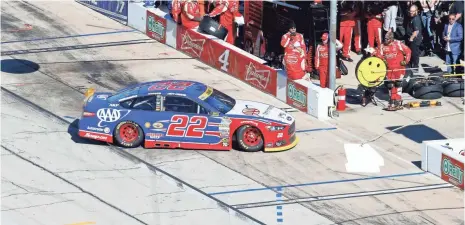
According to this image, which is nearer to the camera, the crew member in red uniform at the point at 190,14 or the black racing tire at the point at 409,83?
the black racing tire at the point at 409,83

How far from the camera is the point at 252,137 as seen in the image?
24828mm

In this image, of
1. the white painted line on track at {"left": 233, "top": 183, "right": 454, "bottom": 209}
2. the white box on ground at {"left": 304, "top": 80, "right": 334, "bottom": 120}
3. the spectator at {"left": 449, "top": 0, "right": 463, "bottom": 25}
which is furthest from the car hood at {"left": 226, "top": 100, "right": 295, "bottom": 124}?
the spectator at {"left": 449, "top": 0, "right": 463, "bottom": 25}

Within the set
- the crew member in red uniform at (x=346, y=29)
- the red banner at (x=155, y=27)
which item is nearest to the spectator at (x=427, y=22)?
the crew member in red uniform at (x=346, y=29)

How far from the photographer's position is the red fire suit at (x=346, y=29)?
3138 centimetres

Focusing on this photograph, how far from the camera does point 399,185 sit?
23484 mm

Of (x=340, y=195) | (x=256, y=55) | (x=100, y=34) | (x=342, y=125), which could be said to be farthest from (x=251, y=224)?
(x=100, y=34)

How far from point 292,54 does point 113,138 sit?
17.6ft

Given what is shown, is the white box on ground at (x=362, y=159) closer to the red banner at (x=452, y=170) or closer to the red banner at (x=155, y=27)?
the red banner at (x=452, y=170)

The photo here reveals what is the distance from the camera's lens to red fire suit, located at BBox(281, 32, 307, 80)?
27.9 metres

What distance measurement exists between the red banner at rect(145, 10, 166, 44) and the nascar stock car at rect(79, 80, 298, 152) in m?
7.33

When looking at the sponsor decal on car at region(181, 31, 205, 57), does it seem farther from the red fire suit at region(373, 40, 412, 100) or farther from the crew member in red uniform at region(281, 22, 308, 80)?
the red fire suit at region(373, 40, 412, 100)

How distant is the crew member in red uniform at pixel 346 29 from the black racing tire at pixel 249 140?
7203mm

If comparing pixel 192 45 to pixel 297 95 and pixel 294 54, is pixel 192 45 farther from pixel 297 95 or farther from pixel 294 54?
pixel 297 95

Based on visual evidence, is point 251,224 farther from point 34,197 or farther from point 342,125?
point 342,125
